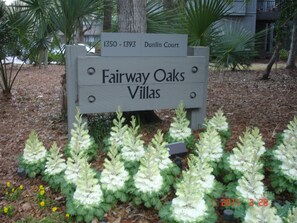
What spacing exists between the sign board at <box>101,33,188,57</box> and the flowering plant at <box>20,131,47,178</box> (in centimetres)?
128

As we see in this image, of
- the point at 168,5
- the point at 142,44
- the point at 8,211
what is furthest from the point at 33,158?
the point at 168,5

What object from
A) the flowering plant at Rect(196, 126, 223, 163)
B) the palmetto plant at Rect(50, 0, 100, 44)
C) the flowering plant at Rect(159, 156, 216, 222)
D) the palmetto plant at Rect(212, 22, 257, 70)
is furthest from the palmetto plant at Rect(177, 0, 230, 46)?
the flowering plant at Rect(159, 156, 216, 222)

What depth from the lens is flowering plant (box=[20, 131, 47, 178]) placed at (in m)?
3.24

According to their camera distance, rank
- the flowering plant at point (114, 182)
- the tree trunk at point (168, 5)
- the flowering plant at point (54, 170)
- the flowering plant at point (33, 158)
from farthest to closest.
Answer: the tree trunk at point (168, 5) → the flowering plant at point (33, 158) → the flowering plant at point (54, 170) → the flowering plant at point (114, 182)

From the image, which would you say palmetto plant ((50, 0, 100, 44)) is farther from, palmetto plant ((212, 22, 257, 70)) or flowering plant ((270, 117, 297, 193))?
flowering plant ((270, 117, 297, 193))

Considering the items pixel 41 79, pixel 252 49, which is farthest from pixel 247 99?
pixel 41 79

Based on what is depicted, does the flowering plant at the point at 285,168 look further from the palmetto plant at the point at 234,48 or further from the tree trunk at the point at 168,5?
the tree trunk at the point at 168,5

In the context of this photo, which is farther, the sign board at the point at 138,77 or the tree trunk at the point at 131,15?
the tree trunk at the point at 131,15

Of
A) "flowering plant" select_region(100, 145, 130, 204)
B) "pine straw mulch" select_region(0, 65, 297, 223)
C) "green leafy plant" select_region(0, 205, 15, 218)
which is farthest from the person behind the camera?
"pine straw mulch" select_region(0, 65, 297, 223)

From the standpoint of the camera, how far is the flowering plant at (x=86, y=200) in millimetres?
2502

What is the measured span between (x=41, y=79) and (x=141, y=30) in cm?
710

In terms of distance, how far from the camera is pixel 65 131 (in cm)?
480

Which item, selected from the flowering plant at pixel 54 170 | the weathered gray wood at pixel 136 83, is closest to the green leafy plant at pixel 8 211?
the flowering plant at pixel 54 170

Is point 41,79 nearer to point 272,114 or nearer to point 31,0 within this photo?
point 31,0
